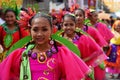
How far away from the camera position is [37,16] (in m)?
4.70

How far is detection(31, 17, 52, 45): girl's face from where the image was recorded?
179 inches

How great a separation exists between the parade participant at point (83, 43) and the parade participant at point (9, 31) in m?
1.45

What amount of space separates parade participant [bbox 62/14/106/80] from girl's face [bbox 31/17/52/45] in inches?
74.9

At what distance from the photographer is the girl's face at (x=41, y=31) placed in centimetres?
454

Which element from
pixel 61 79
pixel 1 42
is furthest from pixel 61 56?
pixel 1 42

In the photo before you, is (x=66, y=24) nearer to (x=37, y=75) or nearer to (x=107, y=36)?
(x=37, y=75)

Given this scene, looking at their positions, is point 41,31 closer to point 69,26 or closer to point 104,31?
point 69,26

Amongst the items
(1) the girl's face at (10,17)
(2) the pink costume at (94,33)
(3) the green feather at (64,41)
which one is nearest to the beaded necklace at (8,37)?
(1) the girl's face at (10,17)

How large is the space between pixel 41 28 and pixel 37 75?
51cm

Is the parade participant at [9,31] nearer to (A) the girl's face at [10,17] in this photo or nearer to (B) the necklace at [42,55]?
(A) the girl's face at [10,17]

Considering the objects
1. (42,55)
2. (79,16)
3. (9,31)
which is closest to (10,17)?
(9,31)

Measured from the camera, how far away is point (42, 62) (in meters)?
4.59

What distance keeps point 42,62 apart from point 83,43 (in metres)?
2.41

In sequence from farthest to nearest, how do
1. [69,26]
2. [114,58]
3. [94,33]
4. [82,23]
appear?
[114,58], [94,33], [82,23], [69,26]
